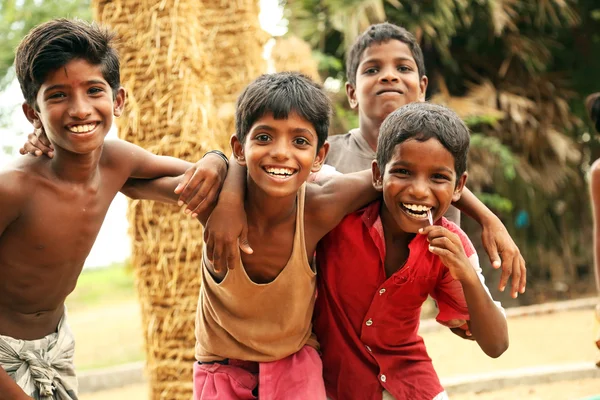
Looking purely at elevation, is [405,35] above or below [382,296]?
above

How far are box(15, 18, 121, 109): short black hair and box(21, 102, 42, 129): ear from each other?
23mm

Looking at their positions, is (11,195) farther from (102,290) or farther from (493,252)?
(102,290)

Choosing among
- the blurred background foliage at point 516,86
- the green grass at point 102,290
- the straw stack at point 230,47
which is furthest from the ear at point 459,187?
the green grass at point 102,290

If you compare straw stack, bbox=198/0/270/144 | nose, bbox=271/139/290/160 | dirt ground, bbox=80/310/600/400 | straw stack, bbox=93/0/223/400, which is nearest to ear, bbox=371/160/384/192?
nose, bbox=271/139/290/160

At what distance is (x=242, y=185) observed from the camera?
8.38 ft

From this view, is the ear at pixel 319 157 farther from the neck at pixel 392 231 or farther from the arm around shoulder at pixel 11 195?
the arm around shoulder at pixel 11 195

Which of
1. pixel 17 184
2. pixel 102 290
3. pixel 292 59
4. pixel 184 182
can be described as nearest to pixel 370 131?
pixel 184 182

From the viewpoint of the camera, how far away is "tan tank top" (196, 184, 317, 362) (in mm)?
2545

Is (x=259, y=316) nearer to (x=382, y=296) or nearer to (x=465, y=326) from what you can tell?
(x=382, y=296)

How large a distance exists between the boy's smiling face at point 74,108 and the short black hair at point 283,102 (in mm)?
471

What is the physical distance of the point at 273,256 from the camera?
8.49 feet

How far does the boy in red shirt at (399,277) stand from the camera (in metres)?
2.52

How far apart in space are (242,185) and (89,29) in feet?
2.54

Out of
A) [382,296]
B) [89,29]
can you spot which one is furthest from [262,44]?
[382,296]
